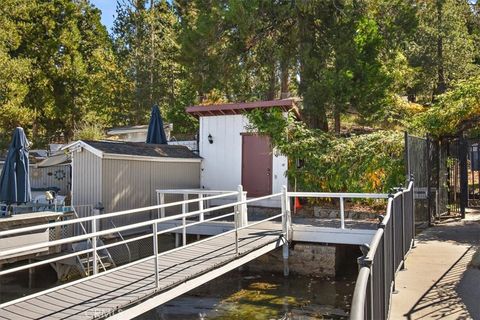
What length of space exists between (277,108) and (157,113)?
4.46 m

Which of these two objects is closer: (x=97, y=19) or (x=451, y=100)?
(x=451, y=100)

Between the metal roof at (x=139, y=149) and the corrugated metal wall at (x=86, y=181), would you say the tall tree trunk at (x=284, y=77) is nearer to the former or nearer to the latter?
the metal roof at (x=139, y=149)

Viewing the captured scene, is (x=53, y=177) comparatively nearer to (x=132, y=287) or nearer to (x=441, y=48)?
(x=132, y=287)

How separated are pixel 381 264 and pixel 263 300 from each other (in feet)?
18.8

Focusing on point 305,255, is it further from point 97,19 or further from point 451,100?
point 97,19

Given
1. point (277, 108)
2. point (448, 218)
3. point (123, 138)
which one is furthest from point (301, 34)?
point (123, 138)

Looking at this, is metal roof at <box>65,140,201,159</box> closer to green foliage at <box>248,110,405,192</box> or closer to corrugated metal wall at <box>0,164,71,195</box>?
corrugated metal wall at <box>0,164,71,195</box>

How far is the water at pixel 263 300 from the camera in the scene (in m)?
8.25

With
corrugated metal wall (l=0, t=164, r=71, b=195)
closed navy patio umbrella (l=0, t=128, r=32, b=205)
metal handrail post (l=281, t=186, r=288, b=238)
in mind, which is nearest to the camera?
metal handrail post (l=281, t=186, r=288, b=238)

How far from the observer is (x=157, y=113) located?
15664 mm

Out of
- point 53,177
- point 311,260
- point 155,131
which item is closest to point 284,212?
point 311,260

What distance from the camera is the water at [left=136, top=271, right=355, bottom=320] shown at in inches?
325

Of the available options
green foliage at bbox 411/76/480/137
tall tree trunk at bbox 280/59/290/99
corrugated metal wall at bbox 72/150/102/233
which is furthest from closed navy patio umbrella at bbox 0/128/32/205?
green foliage at bbox 411/76/480/137

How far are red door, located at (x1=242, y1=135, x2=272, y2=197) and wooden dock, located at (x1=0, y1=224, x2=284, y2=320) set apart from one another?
520cm
